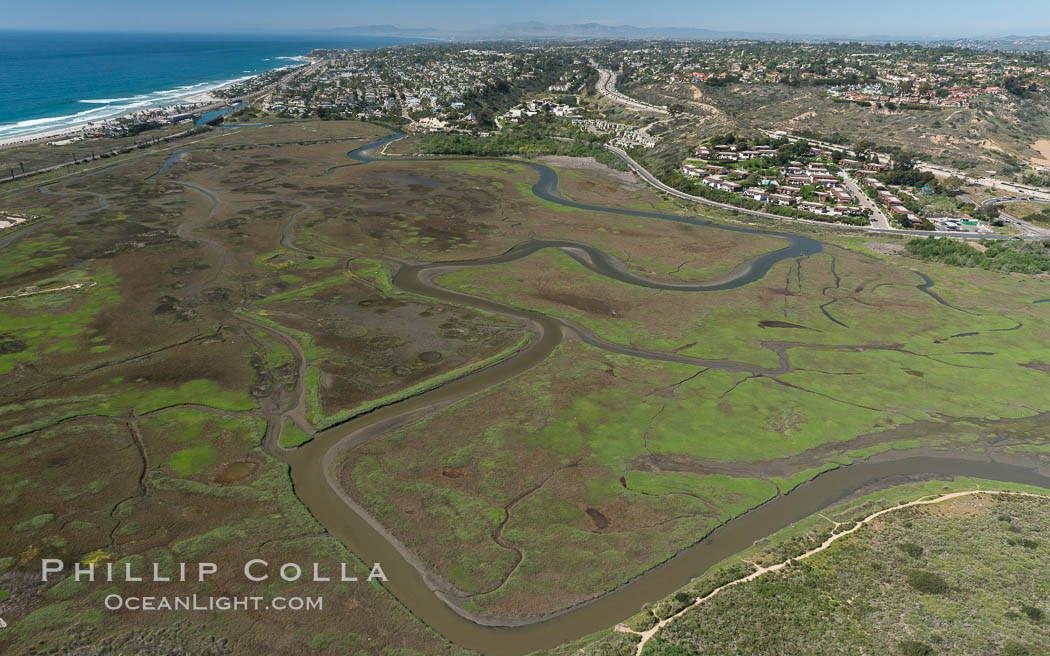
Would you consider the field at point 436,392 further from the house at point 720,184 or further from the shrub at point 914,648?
the house at point 720,184

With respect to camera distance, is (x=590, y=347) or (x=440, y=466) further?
(x=590, y=347)

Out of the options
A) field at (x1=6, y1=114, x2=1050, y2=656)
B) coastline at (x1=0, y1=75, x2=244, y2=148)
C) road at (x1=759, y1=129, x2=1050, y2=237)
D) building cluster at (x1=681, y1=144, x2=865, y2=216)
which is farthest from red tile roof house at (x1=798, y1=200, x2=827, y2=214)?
coastline at (x1=0, y1=75, x2=244, y2=148)

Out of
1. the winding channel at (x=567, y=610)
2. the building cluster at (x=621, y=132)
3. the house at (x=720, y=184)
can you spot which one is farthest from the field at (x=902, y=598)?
the building cluster at (x=621, y=132)

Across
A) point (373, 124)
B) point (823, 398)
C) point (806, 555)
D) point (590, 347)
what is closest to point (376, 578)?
point (806, 555)

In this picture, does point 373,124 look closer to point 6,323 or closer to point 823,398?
point 6,323

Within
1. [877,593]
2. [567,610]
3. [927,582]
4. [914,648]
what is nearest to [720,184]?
[927,582]

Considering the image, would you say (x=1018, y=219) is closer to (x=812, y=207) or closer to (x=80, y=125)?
(x=812, y=207)
